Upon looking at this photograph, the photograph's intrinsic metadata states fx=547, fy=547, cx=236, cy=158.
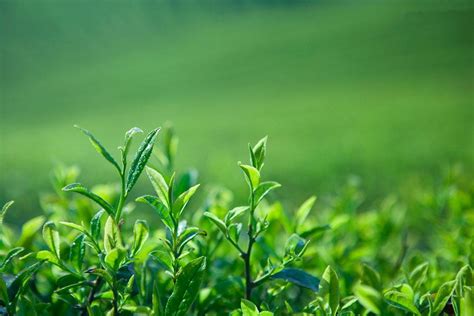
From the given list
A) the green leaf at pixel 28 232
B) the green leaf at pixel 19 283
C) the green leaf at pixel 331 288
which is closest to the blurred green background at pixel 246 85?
the green leaf at pixel 28 232

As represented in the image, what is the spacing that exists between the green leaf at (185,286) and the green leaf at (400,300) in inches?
7.9

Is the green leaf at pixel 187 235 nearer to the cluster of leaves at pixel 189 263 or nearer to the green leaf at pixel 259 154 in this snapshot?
the cluster of leaves at pixel 189 263

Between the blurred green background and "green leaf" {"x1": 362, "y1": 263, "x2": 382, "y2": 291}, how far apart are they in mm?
2587

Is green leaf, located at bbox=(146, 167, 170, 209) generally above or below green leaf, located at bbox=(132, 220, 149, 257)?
above

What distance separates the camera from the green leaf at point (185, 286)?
22.5 inches

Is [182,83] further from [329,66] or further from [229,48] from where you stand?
[329,66]

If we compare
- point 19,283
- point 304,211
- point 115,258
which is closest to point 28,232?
point 19,283

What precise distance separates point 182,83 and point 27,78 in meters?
2.16

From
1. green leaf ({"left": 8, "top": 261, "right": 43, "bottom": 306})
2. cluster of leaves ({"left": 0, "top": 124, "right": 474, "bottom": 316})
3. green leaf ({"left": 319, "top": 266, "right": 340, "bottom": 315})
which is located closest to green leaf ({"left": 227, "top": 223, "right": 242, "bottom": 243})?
cluster of leaves ({"left": 0, "top": 124, "right": 474, "bottom": 316})

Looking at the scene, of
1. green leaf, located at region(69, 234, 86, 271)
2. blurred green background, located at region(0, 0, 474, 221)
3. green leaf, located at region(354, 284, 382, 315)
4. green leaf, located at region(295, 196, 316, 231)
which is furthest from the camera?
blurred green background, located at region(0, 0, 474, 221)

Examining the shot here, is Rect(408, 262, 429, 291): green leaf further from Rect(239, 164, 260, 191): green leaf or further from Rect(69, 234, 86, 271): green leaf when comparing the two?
Rect(69, 234, 86, 271): green leaf

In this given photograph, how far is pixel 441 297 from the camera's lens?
603 mm

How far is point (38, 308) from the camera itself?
63 centimetres

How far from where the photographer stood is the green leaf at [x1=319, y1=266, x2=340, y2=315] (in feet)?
1.97
